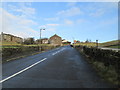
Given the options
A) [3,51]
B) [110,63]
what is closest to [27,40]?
[3,51]

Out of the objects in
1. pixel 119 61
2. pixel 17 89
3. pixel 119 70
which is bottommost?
pixel 17 89

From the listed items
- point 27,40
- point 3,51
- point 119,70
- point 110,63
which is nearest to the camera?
point 119,70

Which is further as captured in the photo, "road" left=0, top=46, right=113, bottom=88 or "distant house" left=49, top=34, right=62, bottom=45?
"distant house" left=49, top=34, right=62, bottom=45

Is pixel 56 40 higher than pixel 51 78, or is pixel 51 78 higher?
pixel 56 40

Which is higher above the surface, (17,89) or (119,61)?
(119,61)

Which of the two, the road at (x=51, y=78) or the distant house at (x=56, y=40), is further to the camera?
the distant house at (x=56, y=40)

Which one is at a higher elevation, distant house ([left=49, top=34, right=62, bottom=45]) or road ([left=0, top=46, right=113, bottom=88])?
distant house ([left=49, top=34, right=62, bottom=45])

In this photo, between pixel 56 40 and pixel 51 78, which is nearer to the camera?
pixel 51 78

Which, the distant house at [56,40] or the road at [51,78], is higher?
the distant house at [56,40]

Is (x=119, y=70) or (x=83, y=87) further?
(x=119, y=70)

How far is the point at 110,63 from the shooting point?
230 inches

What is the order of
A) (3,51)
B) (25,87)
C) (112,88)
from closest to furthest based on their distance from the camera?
(112,88)
(25,87)
(3,51)

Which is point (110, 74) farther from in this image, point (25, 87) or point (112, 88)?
point (25, 87)

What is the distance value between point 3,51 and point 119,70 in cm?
1312
